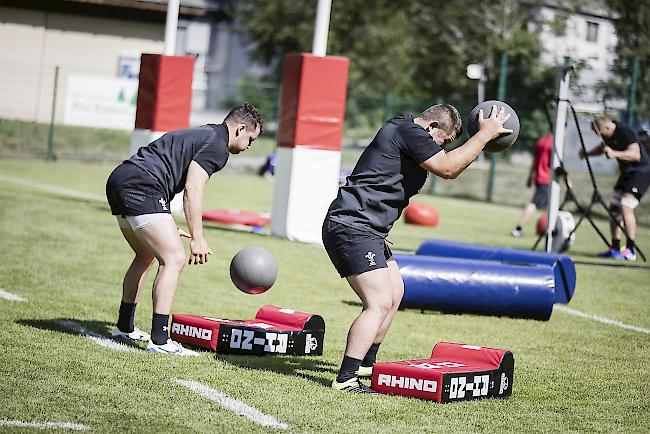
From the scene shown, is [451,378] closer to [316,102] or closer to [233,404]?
[233,404]

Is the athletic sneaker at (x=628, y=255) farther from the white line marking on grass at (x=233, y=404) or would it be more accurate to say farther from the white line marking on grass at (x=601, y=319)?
the white line marking on grass at (x=233, y=404)

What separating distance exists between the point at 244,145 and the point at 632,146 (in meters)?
9.68

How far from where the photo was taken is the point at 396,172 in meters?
6.91

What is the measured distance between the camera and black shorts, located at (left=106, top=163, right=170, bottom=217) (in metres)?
7.52

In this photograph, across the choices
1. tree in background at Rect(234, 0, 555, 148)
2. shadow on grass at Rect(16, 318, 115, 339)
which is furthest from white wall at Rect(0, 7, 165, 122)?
shadow on grass at Rect(16, 318, 115, 339)

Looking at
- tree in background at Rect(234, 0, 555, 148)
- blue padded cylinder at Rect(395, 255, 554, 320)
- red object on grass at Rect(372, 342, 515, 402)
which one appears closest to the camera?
red object on grass at Rect(372, 342, 515, 402)

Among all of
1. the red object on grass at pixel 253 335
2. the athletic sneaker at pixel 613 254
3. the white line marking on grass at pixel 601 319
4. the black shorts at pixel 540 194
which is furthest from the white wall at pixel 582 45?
the red object on grass at pixel 253 335

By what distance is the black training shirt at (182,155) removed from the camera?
7.45 meters

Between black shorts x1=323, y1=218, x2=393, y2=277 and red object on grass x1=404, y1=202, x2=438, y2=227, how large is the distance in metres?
12.9

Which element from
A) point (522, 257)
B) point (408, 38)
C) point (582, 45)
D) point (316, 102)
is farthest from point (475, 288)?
point (582, 45)

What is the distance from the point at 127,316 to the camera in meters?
8.07

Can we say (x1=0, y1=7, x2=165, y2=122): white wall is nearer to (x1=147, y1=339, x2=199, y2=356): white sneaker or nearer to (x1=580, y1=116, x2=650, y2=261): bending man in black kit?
(x1=580, y1=116, x2=650, y2=261): bending man in black kit

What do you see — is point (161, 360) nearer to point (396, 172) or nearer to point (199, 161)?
point (199, 161)

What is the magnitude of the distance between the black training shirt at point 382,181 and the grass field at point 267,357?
1.12 metres
